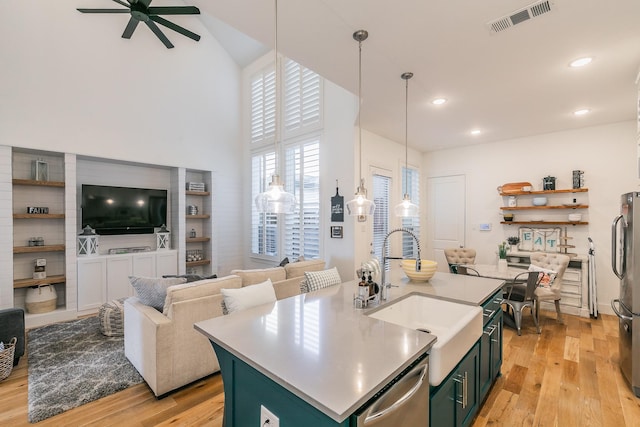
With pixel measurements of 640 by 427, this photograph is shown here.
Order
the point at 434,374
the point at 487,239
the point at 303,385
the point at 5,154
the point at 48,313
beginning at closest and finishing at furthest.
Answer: the point at 303,385 → the point at 434,374 → the point at 5,154 → the point at 48,313 → the point at 487,239

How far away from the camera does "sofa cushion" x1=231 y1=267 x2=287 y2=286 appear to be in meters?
2.93

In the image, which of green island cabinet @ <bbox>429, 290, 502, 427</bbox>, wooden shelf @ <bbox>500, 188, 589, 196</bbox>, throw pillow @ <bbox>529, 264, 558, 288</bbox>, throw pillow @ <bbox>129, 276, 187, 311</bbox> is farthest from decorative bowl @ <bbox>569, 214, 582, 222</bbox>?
throw pillow @ <bbox>129, 276, 187, 311</bbox>

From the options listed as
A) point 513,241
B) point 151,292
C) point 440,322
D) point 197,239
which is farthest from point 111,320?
point 513,241

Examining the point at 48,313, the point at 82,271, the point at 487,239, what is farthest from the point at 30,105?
the point at 487,239

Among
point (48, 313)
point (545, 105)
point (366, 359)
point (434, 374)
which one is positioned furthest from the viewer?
point (48, 313)

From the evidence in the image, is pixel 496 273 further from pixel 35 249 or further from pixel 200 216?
pixel 35 249

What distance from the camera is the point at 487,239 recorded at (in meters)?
5.25

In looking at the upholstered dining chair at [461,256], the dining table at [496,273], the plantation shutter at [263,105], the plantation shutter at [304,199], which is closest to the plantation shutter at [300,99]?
the plantation shutter at [304,199]

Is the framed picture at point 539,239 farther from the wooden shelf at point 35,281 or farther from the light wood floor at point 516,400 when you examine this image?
the wooden shelf at point 35,281

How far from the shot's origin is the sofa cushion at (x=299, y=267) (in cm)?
350

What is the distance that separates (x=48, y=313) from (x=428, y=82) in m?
5.74

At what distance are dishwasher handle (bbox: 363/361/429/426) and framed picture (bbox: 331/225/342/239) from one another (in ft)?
10.2

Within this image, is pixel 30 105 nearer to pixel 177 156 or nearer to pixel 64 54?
pixel 64 54

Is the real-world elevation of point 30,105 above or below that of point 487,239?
above
